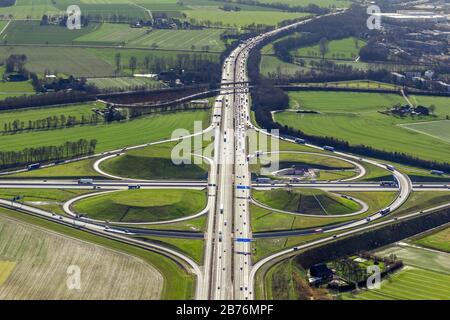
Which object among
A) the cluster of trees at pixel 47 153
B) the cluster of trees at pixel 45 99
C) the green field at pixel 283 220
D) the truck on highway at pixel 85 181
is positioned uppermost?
the cluster of trees at pixel 45 99

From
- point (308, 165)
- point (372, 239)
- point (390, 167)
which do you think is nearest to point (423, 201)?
point (390, 167)

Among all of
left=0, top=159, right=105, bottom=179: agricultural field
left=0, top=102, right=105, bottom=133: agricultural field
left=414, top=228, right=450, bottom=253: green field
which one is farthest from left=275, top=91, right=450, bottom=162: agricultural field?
left=0, top=159, right=105, bottom=179: agricultural field

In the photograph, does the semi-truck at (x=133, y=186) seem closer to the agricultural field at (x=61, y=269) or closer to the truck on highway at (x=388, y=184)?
the agricultural field at (x=61, y=269)

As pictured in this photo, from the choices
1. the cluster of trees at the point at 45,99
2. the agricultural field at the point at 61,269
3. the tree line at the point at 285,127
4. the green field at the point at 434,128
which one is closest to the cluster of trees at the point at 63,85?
the cluster of trees at the point at 45,99

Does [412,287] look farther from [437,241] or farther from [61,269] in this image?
[61,269]

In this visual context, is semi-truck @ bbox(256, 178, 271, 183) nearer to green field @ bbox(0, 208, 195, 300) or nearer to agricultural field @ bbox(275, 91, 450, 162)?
agricultural field @ bbox(275, 91, 450, 162)

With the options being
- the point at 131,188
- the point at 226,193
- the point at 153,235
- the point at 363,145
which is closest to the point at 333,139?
the point at 363,145

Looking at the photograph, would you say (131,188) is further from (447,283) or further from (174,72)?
(174,72)
